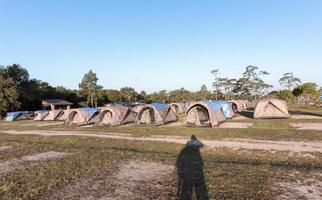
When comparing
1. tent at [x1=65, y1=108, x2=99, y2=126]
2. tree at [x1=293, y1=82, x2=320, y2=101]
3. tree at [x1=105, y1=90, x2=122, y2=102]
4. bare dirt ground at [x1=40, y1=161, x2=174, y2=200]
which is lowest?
bare dirt ground at [x1=40, y1=161, x2=174, y2=200]

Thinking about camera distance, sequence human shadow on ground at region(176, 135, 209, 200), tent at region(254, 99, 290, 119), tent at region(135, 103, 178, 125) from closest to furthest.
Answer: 1. human shadow on ground at region(176, 135, 209, 200)
2. tent at region(135, 103, 178, 125)
3. tent at region(254, 99, 290, 119)

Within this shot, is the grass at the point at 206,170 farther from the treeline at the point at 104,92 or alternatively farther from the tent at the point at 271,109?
the treeline at the point at 104,92

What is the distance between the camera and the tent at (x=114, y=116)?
21366mm

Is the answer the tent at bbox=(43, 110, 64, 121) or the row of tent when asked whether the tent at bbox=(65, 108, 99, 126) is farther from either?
the tent at bbox=(43, 110, 64, 121)

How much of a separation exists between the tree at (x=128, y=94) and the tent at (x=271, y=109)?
5670 centimetres

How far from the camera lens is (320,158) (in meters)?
8.37

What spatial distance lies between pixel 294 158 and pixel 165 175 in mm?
4612

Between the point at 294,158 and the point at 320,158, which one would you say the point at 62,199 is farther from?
the point at 320,158

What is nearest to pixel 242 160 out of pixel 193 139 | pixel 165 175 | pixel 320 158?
pixel 320 158

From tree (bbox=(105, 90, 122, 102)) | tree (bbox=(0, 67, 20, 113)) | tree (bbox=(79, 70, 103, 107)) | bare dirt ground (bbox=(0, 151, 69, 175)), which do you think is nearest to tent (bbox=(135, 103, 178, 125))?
bare dirt ground (bbox=(0, 151, 69, 175))

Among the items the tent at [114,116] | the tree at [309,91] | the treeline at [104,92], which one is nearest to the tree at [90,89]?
the treeline at [104,92]

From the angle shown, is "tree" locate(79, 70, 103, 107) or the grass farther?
"tree" locate(79, 70, 103, 107)

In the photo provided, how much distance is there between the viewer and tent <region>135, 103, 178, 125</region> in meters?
20.9

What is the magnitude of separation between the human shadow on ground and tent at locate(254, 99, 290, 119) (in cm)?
1374
